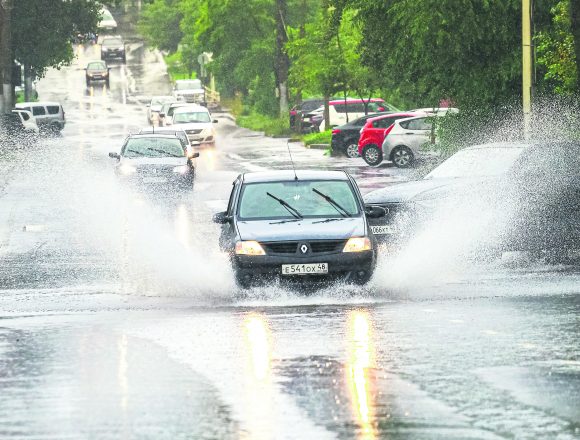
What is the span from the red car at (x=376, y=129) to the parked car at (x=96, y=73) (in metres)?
60.9

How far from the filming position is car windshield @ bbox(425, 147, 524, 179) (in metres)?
22.2

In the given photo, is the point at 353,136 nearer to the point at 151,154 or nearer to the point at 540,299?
the point at 151,154

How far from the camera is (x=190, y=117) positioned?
204 ft

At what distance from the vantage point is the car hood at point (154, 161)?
115ft

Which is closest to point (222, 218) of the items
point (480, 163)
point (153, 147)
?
point (480, 163)

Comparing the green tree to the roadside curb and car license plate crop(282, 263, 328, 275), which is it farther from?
car license plate crop(282, 263, 328, 275)

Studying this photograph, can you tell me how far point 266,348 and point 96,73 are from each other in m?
95.1

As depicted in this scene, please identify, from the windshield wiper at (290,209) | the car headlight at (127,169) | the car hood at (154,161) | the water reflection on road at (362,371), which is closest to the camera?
the water reflection on road at (362,371)

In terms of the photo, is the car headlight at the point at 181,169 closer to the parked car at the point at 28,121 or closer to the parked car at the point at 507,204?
the parked car at the point at 507,204

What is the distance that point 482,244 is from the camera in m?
20.7

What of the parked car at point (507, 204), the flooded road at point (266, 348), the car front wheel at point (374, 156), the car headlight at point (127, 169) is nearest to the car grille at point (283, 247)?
the flooded road at point (266, 348)

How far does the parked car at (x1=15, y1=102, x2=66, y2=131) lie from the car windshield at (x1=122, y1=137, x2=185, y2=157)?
3636 cm

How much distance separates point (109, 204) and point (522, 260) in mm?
13915

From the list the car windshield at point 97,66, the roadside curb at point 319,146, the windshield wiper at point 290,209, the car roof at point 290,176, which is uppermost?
the car roof at point 290,176
